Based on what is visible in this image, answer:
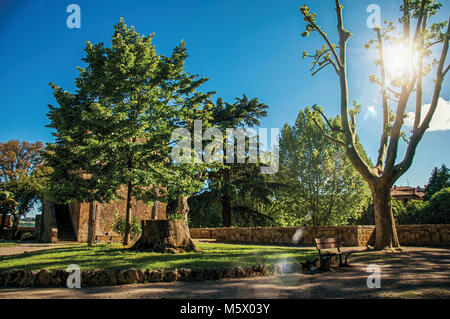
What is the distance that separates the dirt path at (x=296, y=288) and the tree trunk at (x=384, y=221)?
12.6 feet

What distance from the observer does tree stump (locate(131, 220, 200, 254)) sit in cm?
1120

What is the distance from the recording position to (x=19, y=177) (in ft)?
109

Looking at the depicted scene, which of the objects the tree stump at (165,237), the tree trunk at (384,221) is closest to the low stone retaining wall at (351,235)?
the tree trunk at (384,221)

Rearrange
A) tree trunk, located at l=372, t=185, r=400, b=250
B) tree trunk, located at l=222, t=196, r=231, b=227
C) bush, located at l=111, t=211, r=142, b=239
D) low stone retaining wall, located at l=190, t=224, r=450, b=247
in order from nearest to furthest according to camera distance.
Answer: tree trunk, located at l=372, t=185, r=400, b=250, low stone retaining wall, located at l=190, t=224, r=450, b=247, bush, located at l=111, t=211, r=142, b=239, tree trunk, located at l=222, t=196, r=231, b=227

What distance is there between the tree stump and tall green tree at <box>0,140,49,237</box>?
20.7 metres

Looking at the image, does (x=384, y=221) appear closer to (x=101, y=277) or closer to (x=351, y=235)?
(x=351, y=235)

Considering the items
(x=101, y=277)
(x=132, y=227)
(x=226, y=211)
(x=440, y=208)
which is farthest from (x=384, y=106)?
(x=226, y=211)

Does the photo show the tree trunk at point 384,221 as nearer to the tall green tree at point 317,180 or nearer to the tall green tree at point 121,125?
the tall green tree at point 121,125

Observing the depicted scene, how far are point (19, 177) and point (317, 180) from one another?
31541mm

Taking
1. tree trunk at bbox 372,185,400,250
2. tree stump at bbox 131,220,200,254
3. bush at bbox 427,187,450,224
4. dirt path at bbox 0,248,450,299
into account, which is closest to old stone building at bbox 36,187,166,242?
tree stump at bbox 131,220,200,254

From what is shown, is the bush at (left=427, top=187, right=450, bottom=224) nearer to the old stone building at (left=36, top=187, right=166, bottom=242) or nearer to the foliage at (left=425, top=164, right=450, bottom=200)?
the old stone building at (left=36, top=187, right=166, bottom=242)
